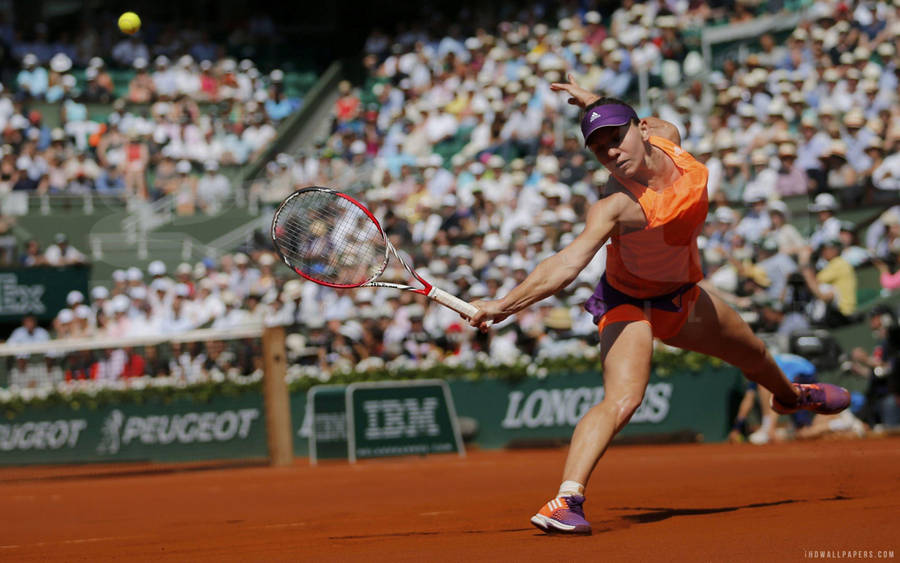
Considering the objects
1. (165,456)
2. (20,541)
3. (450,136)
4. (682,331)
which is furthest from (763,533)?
(450,136)

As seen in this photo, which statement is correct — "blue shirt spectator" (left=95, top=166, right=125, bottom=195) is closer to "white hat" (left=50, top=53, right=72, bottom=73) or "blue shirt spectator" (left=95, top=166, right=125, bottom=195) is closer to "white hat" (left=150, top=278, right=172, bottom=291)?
"white hat" (left=50, top=53, right=72, bottom=73)

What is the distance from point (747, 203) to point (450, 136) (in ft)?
22.1

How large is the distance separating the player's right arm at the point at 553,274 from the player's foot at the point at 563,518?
34.8 inches

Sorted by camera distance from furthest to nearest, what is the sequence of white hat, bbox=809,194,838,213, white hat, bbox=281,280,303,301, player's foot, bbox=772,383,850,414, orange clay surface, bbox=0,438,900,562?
white hat, bbox=281,280,303,301 < white hat, bbox=809,194,838,213 < player's foot, bbox=772,383,850,414 < orange clay surface, bbox=0,438,900,562

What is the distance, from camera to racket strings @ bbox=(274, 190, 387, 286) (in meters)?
6.76

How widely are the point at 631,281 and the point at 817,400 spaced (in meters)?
1.62

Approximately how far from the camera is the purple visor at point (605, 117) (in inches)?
231

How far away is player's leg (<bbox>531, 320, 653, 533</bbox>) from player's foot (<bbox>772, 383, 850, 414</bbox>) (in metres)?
1.40

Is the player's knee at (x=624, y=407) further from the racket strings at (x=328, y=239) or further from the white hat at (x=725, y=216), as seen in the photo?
the white hat at (x=725, y=216)

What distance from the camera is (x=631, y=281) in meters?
6.33

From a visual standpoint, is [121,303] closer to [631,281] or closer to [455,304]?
[631,281]

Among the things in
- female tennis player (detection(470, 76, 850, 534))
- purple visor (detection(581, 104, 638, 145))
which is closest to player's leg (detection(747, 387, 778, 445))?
female tennis player (detection(470, 76, 850, 534))

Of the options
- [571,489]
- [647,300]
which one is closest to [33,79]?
[647,300]

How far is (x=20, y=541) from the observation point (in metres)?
7.21
